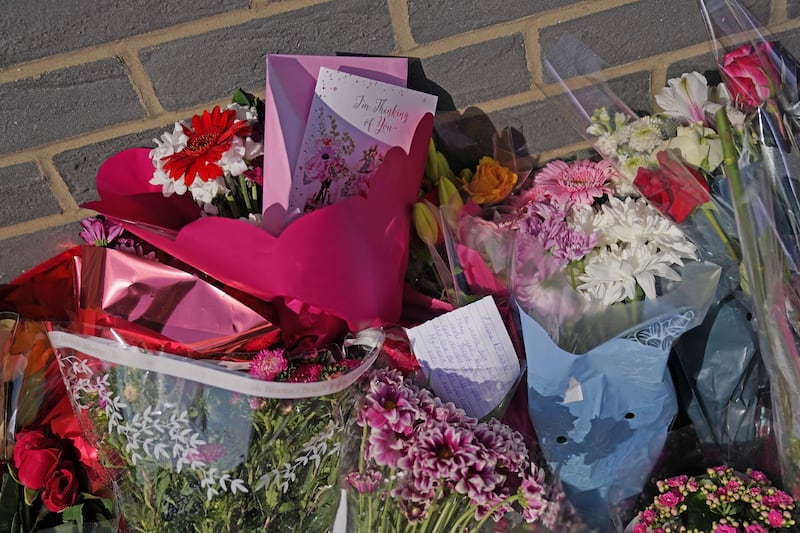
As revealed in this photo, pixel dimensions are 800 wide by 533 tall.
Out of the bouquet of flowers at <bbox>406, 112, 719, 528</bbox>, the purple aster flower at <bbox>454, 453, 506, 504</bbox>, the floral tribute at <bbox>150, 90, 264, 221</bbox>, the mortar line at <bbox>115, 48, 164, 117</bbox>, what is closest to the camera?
the purple aster flower at <bbox>454, 453, 506, 504</bbox>

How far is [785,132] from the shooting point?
108 cm

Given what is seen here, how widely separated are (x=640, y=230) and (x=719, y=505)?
1.41ft

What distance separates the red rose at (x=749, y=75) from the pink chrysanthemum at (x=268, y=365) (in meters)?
0.86

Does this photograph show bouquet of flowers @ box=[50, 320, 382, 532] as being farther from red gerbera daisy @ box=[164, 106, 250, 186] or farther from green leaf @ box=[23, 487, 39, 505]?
green leaf @ box=[23, 487, 39, 505]

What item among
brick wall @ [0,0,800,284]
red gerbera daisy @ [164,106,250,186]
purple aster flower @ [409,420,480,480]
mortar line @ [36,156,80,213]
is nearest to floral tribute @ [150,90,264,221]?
red gerbera daisy @ [164,106,250,186]

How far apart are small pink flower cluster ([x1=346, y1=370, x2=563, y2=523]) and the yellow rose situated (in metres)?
0.44

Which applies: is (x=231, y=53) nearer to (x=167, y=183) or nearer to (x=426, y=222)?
(x=167, y=183)

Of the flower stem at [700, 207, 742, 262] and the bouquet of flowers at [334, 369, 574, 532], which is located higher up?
the flower stem at [700, 207, 742, 262]

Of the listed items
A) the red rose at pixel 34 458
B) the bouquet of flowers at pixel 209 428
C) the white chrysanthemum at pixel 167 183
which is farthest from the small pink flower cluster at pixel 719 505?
the red rose at pixel 34 458

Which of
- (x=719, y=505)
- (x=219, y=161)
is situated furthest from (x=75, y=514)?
(x=719, y=505)

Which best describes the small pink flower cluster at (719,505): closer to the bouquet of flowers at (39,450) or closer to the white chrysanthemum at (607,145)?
the white chrysanthemum at (607,145)

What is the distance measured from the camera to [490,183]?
1320 millimetres

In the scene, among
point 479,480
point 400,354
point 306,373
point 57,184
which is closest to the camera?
point 479,480

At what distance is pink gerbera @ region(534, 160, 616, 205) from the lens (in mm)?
1262
